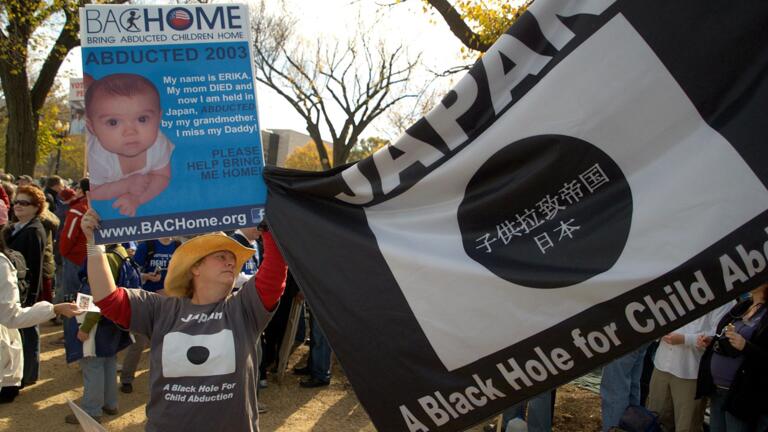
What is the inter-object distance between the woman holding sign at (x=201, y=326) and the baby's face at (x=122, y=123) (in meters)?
0.35

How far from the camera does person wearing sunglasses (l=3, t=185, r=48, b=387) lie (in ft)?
22.1

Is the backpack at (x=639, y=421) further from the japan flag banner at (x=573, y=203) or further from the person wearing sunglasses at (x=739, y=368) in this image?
the japan flag banner at (x=573, y=203)

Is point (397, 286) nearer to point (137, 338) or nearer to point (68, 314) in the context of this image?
point (68, 314)

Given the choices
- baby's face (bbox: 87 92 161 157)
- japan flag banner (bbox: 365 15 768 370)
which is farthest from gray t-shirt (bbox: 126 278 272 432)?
japan flag banner (bbox: 365 15 768 370)

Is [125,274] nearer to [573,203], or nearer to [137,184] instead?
[137,184]

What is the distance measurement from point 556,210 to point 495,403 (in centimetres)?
82

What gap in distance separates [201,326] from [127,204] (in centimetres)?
70

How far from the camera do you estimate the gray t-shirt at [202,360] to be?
3.03m

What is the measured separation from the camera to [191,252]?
10.9 ft

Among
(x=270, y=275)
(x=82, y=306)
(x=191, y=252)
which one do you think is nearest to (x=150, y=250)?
(x=82, y=306)

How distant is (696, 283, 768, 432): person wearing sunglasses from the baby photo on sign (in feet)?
13.3

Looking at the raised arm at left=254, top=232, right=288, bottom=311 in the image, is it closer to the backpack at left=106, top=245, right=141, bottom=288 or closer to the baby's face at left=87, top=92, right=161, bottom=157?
the baby's face at left=87, top=92, right=161, bottom=157

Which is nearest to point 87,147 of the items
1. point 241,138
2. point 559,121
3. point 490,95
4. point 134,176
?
point 134,176

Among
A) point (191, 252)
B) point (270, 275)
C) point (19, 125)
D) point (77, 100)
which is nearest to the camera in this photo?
point (270, 275)
